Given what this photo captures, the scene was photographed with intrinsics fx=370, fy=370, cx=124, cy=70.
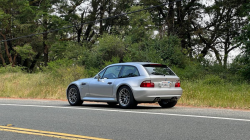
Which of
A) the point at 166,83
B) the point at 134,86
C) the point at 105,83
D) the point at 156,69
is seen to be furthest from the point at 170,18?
the point at 134,86

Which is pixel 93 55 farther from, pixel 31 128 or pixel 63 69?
pixel 31 128

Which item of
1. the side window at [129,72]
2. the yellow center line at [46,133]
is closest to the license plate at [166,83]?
the side window at [129,72]

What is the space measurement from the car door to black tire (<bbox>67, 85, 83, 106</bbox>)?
2.33ft

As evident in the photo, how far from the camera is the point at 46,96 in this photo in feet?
65.0

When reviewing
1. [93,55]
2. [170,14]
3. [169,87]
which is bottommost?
[169,87]

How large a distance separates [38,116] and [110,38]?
2393 centimetres

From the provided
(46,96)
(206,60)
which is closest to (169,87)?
(46,96)

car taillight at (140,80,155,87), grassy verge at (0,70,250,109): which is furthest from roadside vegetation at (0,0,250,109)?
car taillight at (140,80,155,87)

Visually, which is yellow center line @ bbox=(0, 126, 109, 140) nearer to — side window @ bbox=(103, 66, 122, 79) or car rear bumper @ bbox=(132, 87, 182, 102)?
car rear bumper @ bbox=(132, 87, 182, 102)

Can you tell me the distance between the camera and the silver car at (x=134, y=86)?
11.4 m

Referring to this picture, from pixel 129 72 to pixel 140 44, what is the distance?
69.9 feet

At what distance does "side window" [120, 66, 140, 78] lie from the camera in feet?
39.2

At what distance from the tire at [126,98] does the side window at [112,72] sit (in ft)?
2.49

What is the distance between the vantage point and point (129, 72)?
12.2m
